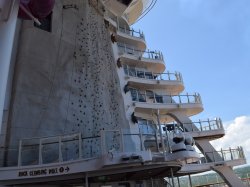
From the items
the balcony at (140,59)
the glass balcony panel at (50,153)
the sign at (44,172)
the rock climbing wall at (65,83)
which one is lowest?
the sign at (44,172)

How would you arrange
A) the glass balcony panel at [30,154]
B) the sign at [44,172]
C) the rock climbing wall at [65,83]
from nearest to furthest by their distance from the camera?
the sign at [44,172], the glass balcony panel at [30,154], the rock climbing wall at [65,83]

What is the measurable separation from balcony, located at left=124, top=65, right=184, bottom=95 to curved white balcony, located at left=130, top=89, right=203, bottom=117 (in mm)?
755

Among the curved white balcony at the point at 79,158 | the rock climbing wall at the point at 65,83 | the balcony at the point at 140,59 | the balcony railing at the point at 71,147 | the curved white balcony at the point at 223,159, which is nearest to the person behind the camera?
the curved white balcony at the point at 79,158

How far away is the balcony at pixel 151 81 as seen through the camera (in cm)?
2286

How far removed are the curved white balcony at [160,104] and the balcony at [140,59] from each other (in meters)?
3.10

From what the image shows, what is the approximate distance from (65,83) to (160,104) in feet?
36.2

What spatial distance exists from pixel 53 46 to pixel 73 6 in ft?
11.3

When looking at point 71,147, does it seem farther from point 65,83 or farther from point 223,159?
point 223,159

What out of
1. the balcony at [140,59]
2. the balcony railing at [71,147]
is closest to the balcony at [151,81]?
the balcony at [140,59]

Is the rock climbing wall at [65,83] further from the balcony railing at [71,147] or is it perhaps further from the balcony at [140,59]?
the balcony at [140,59]

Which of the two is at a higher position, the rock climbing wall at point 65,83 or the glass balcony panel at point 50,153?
the rock climbing wall at point 65,83

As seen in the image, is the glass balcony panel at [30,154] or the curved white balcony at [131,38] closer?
the glass balcony panel at [30,154]

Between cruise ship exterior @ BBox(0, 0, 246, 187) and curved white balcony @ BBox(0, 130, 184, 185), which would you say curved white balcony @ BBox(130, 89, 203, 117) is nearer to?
cruise ship exterior @ BBox(0, 0, 246, 187)

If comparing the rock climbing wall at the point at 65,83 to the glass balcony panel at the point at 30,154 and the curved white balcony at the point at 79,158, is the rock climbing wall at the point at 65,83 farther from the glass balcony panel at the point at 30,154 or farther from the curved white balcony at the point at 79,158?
the glass balcony panel at the point at 30,154
